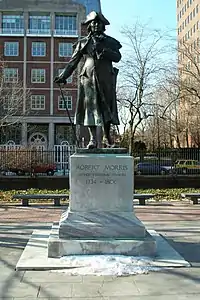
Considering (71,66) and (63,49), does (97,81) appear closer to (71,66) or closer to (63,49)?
(71,66)

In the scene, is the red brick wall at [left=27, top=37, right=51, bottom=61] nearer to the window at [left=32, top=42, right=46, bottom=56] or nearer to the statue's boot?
the window at [left=32, top=42, right=46, bottom=56]

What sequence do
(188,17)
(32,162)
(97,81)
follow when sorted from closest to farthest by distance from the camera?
(97,81) → (32,162) → (188,17)


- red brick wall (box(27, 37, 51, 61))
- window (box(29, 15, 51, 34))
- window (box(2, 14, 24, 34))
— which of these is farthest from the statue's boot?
window (box(2, 14, 24, 34))

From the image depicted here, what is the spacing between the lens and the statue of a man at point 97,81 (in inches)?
334

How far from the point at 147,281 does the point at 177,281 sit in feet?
1.42

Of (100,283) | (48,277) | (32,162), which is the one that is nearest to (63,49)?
(32,162)

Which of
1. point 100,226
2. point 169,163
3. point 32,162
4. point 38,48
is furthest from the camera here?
point 38,48

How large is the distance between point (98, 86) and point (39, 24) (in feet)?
178

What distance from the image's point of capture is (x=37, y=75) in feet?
190

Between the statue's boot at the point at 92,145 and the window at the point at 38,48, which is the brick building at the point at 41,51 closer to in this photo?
the window at the point at 38,48

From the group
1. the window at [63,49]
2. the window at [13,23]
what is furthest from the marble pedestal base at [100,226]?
the window at [13,23]

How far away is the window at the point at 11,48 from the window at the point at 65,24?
613 centimetres

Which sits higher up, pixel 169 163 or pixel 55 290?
pixel 169 163

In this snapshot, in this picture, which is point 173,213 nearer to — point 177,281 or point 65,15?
point 177,281
